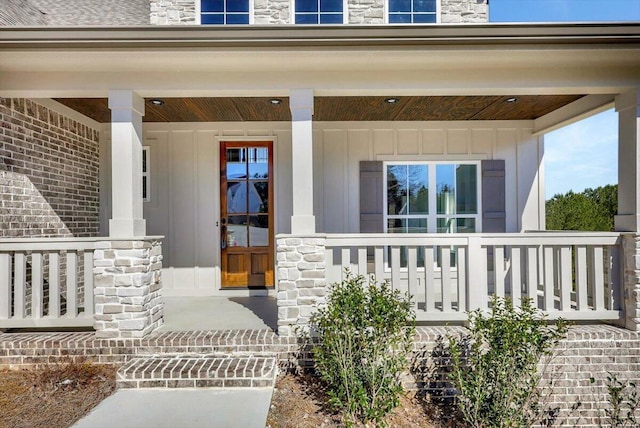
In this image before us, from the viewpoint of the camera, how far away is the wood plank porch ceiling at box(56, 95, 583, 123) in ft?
14.7

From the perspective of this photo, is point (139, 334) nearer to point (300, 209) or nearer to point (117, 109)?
point (300, 209)

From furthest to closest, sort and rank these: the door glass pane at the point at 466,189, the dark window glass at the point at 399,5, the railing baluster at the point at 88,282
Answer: the dark window glass at the point at 399,5 → the door glass pane at the point at 466,189 → the railing baluster at the point at 88,282

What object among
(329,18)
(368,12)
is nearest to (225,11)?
(329,18)

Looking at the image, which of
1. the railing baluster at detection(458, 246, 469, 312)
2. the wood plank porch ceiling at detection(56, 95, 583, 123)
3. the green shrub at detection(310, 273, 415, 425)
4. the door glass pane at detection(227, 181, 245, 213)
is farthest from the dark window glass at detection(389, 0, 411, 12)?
the green shrub at detection(310, 273, 415, 425)

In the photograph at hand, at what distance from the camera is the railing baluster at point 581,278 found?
12.5ft

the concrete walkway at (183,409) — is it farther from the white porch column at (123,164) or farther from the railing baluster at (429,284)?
the railing baluster at (429,284)

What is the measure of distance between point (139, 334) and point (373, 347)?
229cm

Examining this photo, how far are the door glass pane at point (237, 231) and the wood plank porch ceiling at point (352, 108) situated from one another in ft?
4.91

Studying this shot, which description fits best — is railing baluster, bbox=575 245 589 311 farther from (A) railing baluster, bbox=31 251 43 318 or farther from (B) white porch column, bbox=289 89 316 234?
(A) railing baluster, bbox=31 251 43 318

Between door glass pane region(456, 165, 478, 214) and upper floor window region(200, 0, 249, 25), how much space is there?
13.5 feet

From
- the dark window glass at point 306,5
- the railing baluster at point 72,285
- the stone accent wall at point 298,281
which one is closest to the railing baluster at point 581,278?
the stone accent wall at point 298,281

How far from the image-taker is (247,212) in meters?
5.70

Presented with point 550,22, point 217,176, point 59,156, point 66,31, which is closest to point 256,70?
point 66,31

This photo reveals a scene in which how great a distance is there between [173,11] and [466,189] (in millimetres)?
5297
